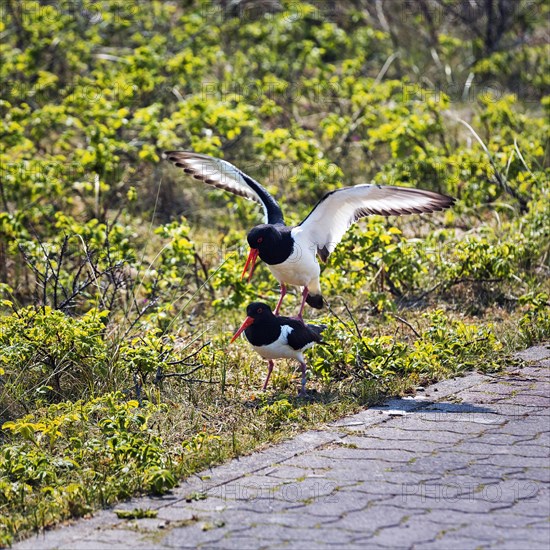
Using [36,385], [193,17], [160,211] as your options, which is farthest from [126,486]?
[193,17]

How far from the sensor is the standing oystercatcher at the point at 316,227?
6.21 m

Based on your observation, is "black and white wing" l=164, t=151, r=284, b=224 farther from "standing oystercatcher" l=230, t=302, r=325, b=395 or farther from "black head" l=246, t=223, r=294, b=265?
"standing oystercatcher" l=230, t=302, r=325, b=395

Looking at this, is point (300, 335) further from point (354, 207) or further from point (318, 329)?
point (354, 207)

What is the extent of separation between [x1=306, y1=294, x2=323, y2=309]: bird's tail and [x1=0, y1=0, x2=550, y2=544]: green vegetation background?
15 cm

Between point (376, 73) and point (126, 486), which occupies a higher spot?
point (376, 73)

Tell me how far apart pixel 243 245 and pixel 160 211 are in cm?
261

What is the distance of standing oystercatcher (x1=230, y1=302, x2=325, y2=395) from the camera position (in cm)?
564

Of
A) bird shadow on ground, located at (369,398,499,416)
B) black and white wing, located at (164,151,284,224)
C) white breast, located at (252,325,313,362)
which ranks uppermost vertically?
black and white wing, located at (164,151,284,224)

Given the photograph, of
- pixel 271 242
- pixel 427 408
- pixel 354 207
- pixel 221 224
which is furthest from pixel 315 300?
pixel 221 224

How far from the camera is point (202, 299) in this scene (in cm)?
783

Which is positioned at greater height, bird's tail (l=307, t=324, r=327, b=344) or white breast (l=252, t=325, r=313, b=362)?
bird's tail (l=307, t=324, r=327, b=344)

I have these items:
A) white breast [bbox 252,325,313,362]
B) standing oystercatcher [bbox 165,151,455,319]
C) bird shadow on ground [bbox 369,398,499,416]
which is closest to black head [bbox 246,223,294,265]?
standing oystercatcher [bbox 165,151,455,319]

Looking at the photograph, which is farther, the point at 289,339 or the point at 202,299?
the point at 202,299

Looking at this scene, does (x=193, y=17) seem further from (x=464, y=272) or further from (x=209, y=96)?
(x=464, y=272)
